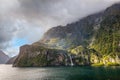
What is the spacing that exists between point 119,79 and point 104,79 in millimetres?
12254

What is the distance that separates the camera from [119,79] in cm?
14275

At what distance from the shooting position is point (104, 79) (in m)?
151
